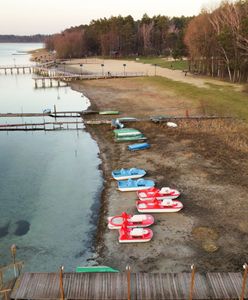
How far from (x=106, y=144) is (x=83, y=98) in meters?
30.1

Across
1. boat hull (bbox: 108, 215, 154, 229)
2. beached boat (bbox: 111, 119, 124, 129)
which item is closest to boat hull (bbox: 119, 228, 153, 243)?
boat hull (bbox: 108, 215, 154, 229)

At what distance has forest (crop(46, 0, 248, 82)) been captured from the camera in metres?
67.6

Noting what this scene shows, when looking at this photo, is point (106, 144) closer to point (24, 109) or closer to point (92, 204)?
point (92, 204)

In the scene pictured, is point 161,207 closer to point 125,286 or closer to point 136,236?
point 136,236

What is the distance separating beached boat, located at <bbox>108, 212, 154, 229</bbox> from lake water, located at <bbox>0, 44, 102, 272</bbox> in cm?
160

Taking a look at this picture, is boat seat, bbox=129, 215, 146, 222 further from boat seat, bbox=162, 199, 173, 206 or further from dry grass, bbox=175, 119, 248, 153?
dry grass, bbox=175, 119, 248, 153

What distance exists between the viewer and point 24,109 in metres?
58.1

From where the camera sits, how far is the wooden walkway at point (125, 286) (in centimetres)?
1416

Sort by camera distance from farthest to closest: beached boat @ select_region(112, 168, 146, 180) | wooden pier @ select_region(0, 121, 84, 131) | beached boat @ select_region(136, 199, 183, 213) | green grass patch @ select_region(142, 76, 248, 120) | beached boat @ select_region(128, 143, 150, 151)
→ green grass patch @ select_region(142, 76, 248, 120), wooden pier @ select_region(0, 121, 84, 131), beached boat @ select_region(128, 143, 150, 151), beached boat @ select_region(112, 168, 146, 180), beached boat @ select_region(136, 199, 183, 213)

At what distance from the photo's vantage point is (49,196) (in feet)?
91.0

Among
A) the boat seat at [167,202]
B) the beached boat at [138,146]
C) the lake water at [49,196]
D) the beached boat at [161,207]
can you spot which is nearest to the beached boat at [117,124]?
the lake water at [49,196]

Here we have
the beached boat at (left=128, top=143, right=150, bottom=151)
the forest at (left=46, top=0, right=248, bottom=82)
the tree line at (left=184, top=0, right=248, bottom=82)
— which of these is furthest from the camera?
the forest at (left=46, top=0, right=248, bottom=82)

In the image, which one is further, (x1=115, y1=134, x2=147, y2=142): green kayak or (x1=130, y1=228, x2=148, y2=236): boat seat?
(x1=115, y1=134, x2=147, y2=142): green kayak

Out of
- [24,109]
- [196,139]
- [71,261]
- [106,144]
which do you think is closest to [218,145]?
[196,139]
